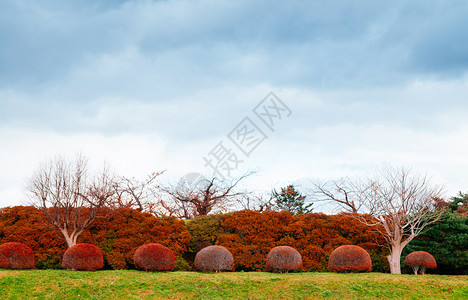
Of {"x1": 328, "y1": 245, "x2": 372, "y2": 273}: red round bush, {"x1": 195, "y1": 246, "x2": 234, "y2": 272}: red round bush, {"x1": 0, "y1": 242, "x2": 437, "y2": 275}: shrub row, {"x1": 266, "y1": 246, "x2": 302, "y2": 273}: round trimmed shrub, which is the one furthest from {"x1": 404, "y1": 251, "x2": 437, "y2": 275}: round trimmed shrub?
{"x1": 195, "y1": 246, "x2": 234, "y2": 272}: red round bush

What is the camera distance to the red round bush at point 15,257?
16719 millimetres

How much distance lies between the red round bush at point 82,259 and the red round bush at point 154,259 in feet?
5.46

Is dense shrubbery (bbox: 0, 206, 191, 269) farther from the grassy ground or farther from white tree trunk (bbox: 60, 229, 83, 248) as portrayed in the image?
the grassy ground

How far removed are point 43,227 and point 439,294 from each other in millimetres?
17372

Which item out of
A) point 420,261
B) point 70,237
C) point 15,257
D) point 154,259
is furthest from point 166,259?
point 420,261

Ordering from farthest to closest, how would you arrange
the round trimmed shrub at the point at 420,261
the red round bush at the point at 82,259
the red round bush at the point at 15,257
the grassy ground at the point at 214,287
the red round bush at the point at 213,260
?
the round trimmed shrub at the point at 420,261 → the red round bush at the point at 213,260 → the red round bush at the point at 15,257 → the red round bush at the point at 82,259 → the grassy ground at the point at 214,287

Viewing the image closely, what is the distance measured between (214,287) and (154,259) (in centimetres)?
394

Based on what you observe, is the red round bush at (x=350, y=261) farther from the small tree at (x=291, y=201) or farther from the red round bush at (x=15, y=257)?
the small tree at (x=291, y=201)

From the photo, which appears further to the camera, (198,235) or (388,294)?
(198,235)

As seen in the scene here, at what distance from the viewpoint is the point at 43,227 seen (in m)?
19.6

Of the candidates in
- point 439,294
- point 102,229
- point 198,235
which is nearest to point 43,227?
point 102,229

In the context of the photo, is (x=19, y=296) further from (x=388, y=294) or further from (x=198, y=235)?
(x=388, y=294)

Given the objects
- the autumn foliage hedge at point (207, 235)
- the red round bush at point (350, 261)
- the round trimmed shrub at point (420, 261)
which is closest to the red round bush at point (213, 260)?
the autumn foliage hedge at point (207, 235)

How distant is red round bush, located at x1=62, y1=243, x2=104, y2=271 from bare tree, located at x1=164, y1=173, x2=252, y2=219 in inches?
490
